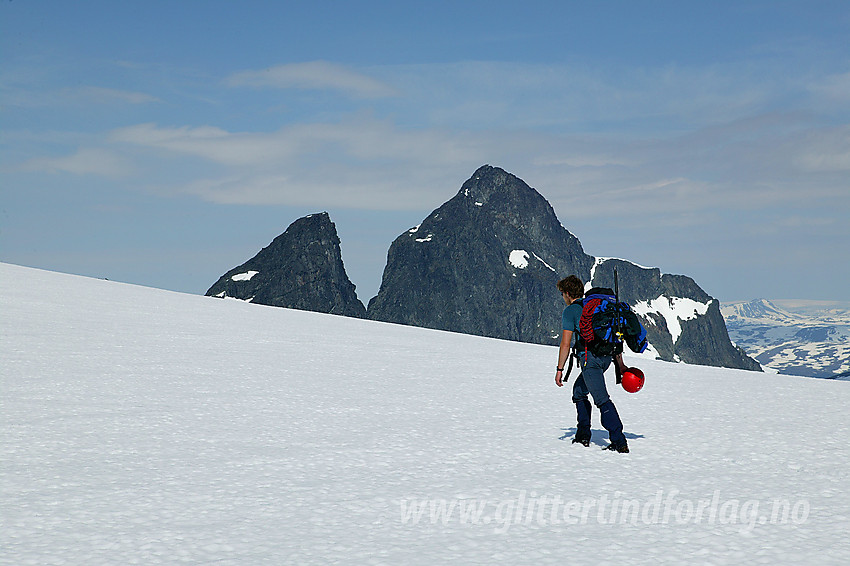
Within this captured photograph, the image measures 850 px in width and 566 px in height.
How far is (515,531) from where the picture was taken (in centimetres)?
465

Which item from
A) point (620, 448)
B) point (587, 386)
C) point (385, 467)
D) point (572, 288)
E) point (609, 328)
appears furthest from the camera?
point (572, 288)

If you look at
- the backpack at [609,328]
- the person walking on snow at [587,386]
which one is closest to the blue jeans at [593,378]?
the person walking on snow at [587,386]

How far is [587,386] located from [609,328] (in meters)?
0.71

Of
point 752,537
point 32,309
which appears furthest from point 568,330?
point 32,309

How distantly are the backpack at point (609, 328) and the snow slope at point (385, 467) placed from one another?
1.15 m

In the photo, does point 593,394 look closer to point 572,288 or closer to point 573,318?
point 573,318

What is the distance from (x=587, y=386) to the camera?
7473mm

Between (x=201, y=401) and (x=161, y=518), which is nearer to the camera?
(x=161, y=518)

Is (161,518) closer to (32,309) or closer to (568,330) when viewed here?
(568,330)

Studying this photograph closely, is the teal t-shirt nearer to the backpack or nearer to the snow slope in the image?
the backpack

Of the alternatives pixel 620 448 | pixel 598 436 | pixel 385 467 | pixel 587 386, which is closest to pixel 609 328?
pixel 587 386

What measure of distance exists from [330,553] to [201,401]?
545 centimetres

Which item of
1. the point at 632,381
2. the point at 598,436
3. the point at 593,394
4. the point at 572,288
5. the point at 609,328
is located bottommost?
the point at 598,436

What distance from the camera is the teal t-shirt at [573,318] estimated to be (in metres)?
7.64
